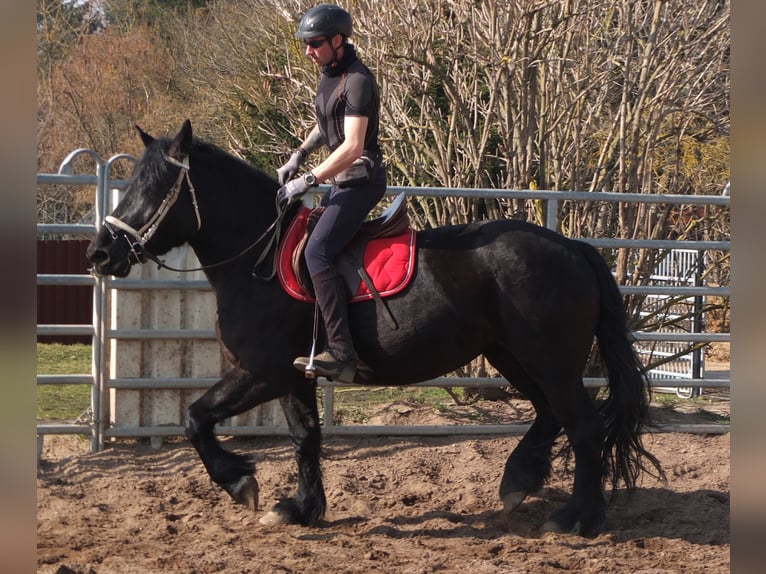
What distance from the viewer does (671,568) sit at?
4461 mm

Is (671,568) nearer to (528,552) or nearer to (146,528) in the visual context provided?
(528,552)

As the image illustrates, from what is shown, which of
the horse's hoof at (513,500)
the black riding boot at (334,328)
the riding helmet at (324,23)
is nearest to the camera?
the riding helmet at (324,23)

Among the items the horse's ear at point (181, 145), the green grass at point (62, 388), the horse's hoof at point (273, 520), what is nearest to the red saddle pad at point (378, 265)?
the horse's ear at point (181, 145)

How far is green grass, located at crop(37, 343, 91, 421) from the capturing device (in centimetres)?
853

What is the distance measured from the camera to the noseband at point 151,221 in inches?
187

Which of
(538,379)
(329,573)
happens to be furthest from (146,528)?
(538,379)

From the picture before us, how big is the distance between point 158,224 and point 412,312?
1.43 metres

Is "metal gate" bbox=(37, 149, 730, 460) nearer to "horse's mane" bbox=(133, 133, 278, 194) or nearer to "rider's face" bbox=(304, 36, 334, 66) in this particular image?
"horse's mane" bbox=(133, 133, 278, 194)

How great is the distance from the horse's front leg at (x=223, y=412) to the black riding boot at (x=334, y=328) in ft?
1.19

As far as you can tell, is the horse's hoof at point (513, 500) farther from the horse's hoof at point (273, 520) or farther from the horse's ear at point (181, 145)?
the horse's ear at point (181, 145)

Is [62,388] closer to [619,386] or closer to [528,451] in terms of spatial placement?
[528,451]

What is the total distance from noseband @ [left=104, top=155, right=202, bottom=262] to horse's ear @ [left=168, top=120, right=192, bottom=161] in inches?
1.0

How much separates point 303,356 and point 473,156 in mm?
4266

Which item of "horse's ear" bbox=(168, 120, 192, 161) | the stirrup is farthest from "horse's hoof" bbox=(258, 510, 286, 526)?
"horse's ear" bbox=(168, 120, 192, 161)
